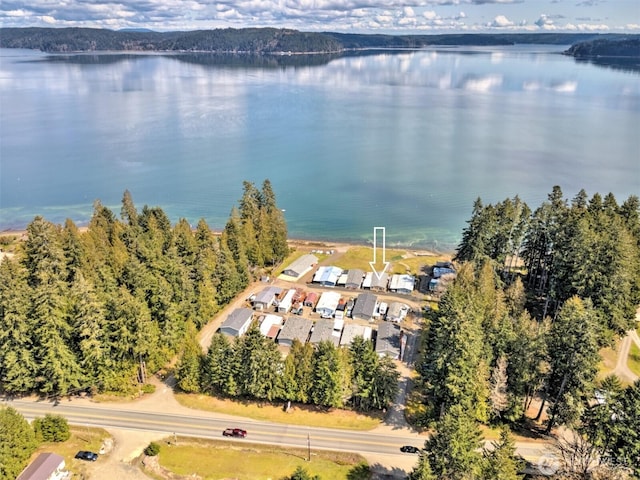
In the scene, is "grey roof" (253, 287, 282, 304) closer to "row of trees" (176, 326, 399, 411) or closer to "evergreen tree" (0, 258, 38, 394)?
"row of trees" (176, 326, 399, 411)

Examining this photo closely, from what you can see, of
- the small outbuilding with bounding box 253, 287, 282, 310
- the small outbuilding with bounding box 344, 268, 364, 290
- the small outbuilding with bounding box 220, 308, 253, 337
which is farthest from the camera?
the small outbuilding with bounding box 344, 268, 364, 290

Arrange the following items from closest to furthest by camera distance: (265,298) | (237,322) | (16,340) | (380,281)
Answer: (16,340)
(237,322)
(265,298)
(380,281)

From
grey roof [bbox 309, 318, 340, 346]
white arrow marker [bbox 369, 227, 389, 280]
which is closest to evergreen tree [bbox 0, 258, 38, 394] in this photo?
grey roof [bbox 309, 318, 340, 346]

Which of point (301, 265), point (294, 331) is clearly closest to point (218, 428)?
point (294, 331)

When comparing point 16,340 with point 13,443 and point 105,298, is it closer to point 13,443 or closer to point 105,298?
point 105,298

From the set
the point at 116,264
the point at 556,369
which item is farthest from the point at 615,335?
the point at 116,264

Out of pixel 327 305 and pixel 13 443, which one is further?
pixel 327 305

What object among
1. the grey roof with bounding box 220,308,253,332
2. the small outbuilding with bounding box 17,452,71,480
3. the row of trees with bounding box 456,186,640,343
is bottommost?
the small outbuilding with bounding box 17,452,71,480

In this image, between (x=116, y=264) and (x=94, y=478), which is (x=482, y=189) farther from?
(x=94, y=478)
